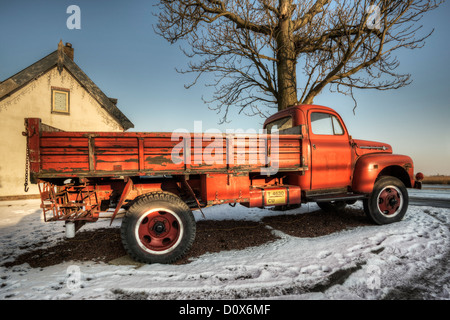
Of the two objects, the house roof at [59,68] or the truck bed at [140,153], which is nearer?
the truck bed at [140,153]

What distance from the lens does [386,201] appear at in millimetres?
4797

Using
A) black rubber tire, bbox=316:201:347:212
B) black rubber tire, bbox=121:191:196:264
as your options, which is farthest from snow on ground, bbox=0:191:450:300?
black rubber tire, bbox=316:201:347:212

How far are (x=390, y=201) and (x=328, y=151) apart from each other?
1793mm

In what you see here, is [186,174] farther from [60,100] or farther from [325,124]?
[60,100]

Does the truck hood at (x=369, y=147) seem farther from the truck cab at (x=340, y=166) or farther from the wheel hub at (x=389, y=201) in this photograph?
the wheel hub at (x=389, y=201)

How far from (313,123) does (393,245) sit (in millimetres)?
2451

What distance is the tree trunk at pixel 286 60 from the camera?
7.18 metres

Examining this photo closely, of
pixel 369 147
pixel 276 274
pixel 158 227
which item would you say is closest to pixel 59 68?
pixel 158 227

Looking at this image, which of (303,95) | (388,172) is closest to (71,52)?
(303,95)

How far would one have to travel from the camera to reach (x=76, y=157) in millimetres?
3057

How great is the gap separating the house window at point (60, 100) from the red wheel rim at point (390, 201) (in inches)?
487

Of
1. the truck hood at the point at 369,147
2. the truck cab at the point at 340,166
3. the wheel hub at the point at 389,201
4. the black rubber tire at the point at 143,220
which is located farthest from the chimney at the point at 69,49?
the wheel hub at the point at 389,201

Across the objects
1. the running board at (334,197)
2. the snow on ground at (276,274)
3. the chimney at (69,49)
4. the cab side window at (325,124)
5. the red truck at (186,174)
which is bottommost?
the snow on ground at (276,274)
